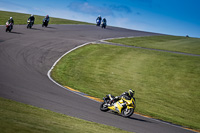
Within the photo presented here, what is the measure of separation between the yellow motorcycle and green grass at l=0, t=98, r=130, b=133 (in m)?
3.26

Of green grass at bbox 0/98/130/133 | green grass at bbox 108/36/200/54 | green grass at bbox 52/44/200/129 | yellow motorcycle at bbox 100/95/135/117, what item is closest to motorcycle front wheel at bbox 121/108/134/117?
yellow motorcycle at bbox 100/95/135/117

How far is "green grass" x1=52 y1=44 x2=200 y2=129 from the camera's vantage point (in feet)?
52.8

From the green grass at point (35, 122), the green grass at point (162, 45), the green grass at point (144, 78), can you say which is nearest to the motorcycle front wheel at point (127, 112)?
the green grass at point (144, 78)

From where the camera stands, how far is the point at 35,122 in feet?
22.8

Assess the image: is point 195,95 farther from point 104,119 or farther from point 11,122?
point 11,122

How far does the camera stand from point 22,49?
2377 centimetres

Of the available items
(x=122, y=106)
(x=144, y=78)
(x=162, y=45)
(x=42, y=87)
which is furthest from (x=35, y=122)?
(x=162, y=45)

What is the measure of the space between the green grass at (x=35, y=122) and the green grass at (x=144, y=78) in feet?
21.2

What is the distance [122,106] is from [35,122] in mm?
5641

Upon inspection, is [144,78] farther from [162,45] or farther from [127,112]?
[162,45]

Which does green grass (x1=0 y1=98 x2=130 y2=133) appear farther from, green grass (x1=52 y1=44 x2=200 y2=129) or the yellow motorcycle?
green grass (x1=52 y1=44 x2=200 y2=129)

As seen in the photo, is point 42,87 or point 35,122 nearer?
point 35,122

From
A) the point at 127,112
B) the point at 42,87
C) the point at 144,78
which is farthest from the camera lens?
the point at 144,78

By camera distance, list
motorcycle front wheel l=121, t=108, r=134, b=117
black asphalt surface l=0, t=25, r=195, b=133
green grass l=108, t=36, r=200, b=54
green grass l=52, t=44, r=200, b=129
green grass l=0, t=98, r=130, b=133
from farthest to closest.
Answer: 1. green grass l=108, t=36, r=200, b=54
2. green grass l=52, t=44, r=200, b=129
3. motorcycle front wheel l=121, t=108, r=134, b=117
4. black asphalt surface l=0, t=25, r=195, b=133
5. green grass l=0, t=98, r=130, b=133
